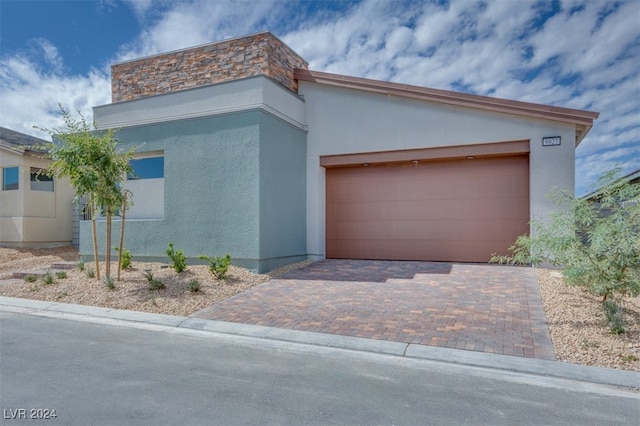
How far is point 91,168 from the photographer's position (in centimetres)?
855

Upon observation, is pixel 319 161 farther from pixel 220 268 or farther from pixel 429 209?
pixel 220 268

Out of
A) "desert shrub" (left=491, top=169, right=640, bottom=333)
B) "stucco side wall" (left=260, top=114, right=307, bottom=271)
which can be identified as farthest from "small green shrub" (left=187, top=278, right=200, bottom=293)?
"desert shrub" (left=491, top=169, right=640, bottom=333)

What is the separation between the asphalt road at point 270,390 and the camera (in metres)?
3.41

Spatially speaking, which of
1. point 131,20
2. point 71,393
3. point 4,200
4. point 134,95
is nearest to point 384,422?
point 71,393

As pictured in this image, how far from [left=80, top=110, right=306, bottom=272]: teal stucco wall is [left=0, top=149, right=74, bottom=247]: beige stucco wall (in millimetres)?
5583

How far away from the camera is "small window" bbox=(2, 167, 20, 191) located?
50.4 feet

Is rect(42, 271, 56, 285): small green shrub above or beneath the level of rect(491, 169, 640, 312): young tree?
beneath

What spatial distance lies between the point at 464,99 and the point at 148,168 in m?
9.15

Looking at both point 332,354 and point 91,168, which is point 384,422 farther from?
point 91,168

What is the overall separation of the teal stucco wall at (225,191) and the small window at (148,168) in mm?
363

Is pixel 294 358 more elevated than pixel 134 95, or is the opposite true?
pixel 134 95

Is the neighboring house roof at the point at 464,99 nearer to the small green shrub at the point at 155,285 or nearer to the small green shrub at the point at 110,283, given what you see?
the small green shrub at the point at 155,285

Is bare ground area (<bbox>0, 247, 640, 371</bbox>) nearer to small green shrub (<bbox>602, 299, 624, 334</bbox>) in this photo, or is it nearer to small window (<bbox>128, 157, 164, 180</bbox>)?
small green shrub (<bbox>602, 299, 624, 334</bbox>)

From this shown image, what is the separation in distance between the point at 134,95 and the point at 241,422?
12.6 meters
